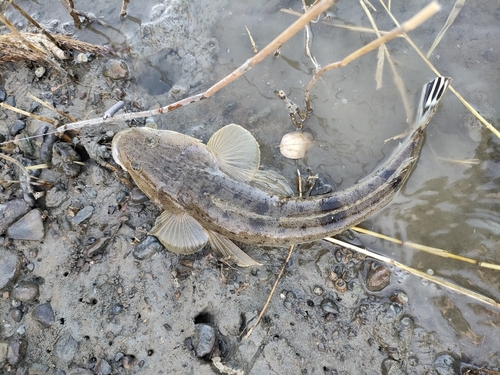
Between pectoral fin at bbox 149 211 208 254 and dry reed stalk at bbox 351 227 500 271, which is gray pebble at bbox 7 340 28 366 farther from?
dry reed stalk at bbox 351 227 500 271

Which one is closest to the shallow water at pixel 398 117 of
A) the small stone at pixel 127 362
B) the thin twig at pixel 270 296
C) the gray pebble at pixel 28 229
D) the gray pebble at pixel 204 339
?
the thin twig at pixel 270 296

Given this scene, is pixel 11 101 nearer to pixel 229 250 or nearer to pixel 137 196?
pixel 137 196

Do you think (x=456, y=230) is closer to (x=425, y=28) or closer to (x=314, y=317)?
(x=314, y=317)

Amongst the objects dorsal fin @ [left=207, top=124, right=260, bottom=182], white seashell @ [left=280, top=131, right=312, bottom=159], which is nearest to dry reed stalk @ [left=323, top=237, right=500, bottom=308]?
white seashell @ [left=280, top=131, right=312, bottom=159]

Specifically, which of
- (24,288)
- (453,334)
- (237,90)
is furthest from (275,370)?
(237,90)

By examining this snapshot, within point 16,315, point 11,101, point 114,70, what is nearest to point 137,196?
point 114,70
